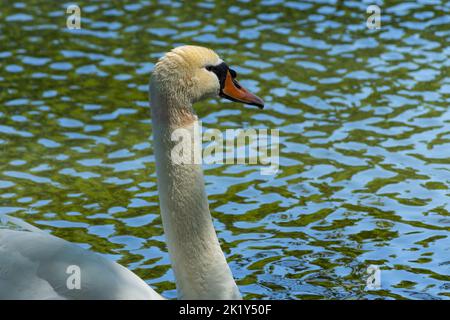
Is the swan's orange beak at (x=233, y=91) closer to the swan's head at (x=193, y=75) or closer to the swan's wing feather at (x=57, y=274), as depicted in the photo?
the swan's head at (x=193, y=75)

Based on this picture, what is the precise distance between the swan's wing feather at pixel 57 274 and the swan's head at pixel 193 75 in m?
0.99

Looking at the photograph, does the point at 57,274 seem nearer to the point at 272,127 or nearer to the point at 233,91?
the point at 233,91

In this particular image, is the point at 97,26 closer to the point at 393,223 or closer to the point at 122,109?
the point at 122,109

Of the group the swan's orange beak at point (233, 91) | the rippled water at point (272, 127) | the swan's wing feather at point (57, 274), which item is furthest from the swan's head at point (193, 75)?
the rippled water at point (272, 127)

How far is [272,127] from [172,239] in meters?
4.21

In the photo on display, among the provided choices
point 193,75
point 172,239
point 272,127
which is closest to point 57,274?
point 172,239

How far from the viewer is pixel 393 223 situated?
25.6 ft

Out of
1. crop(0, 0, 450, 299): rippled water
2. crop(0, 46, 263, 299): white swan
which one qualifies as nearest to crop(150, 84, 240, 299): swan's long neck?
crop(0, 46, 263, 299): white swan

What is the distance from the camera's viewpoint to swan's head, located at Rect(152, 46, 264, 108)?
5.49m

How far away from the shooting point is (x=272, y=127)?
9664 millimetres

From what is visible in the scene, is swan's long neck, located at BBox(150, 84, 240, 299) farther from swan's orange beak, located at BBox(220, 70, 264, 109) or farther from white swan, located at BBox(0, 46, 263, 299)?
swan's orange beak, located at BBox(220, 70, 264, 109)
